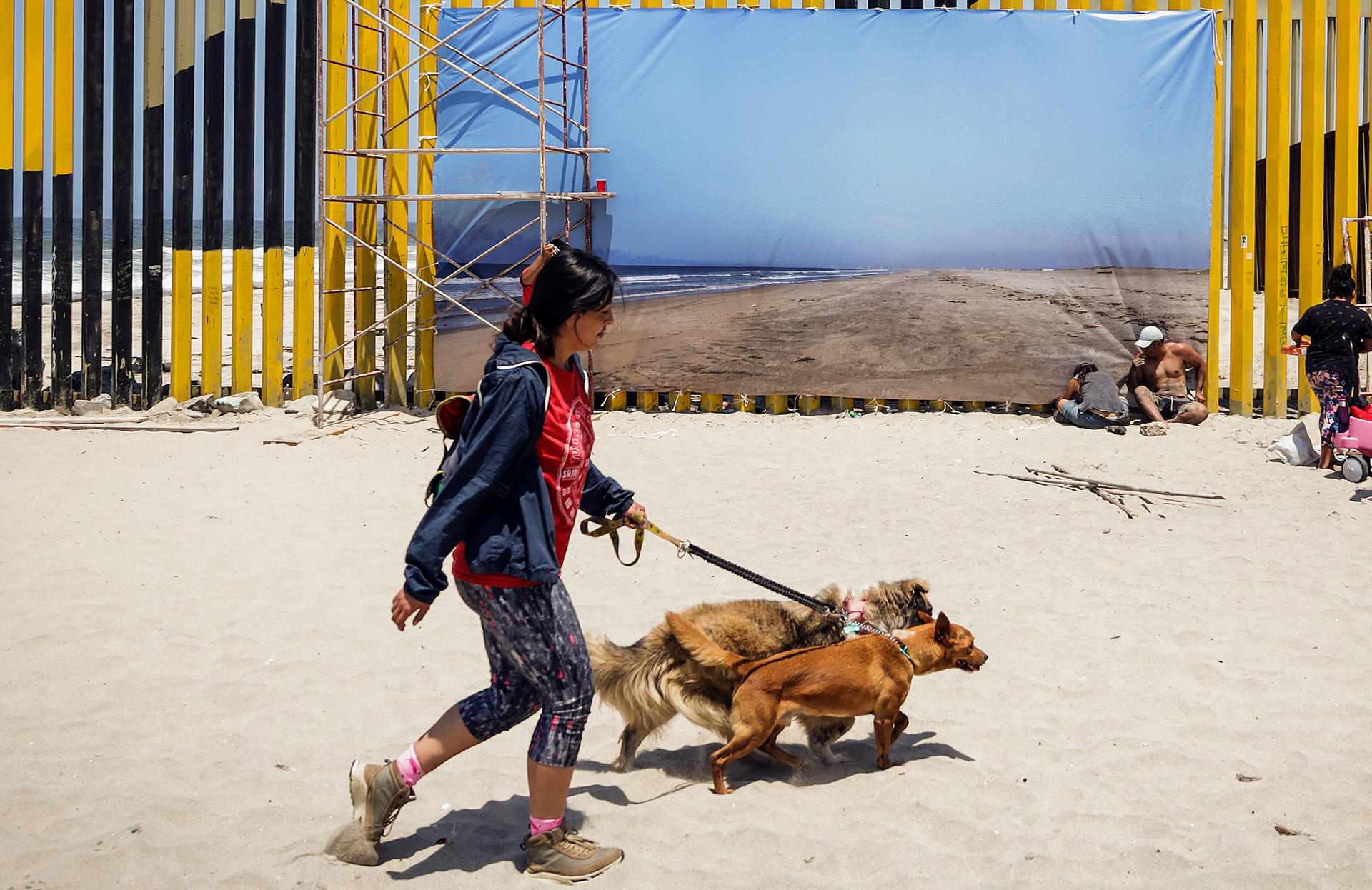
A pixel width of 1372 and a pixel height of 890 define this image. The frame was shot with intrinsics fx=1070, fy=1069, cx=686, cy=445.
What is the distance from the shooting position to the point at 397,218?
10523 millimetres

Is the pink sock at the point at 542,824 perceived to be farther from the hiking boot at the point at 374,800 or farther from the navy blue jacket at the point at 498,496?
the navy blue jacket at the point at 498,496

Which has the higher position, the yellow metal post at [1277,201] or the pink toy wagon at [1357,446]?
the yellow metal post at [1277,201]

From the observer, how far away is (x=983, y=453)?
8836mm

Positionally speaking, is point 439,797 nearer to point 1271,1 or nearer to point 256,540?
point 256,540

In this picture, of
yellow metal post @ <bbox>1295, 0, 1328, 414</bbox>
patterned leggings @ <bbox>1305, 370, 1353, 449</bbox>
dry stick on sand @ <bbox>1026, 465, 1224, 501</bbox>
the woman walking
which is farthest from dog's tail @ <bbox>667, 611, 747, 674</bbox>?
yellow metal post @ <bbox>1295, 0, 1328, 414</bbox>

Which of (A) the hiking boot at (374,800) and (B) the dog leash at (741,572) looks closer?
(A) the hiking boot at (374,800)

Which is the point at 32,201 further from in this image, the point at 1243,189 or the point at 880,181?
the point at 1243,189


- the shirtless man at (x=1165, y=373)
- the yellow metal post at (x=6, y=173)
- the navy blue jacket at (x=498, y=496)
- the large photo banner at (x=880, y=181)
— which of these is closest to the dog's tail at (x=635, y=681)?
the navy blue jacket at (x=498, y=496)

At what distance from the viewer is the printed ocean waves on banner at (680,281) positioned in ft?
34.2

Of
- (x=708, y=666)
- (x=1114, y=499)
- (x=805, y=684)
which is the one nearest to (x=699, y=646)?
(x=708, y=666)

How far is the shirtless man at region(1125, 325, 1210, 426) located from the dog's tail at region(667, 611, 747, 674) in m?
7.80

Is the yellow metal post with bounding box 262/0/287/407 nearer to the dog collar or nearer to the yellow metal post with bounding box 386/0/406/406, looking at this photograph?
the yellow metal post with bounding box 386/0/406/406

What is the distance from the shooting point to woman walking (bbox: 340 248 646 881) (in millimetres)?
2688

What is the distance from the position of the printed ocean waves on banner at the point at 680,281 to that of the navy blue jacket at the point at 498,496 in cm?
774
